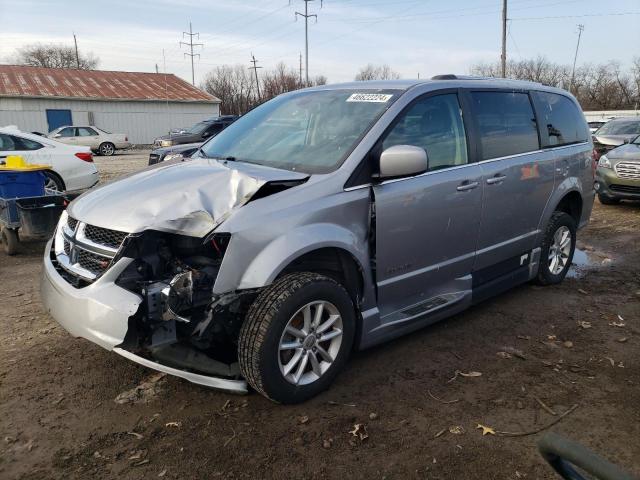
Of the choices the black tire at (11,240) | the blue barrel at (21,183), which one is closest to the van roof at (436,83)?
the black tire at (11,240)

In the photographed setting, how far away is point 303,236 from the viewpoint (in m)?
3.08

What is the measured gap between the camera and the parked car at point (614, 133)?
14141 mm

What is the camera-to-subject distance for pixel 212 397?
3.31 m

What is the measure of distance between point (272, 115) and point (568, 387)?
2971mm

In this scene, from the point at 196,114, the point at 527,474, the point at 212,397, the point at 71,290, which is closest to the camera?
the point at 527,474

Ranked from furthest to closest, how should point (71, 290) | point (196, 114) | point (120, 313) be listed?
1. point (196, 114)
2. point (71, 290)
3. point (120, 313)

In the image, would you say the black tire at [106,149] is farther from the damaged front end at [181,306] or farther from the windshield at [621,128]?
the damaged front end at [181,306]

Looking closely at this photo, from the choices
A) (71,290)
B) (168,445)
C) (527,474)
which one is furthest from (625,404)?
(71,290)

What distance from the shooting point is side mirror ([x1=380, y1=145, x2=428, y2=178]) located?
11.0 ft

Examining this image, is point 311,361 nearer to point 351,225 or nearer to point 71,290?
point 351,225

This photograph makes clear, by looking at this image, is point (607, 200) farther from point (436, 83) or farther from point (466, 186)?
point (436, 83)

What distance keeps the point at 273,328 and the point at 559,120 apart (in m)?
3.92

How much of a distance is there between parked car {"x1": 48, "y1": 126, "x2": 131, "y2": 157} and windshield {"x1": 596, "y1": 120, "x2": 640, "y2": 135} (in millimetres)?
22140

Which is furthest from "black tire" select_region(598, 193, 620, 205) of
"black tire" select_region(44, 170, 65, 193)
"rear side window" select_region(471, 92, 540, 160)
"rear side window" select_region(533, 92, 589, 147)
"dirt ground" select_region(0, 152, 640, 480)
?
"black tire" select_region(44, 170, 65, 193)
